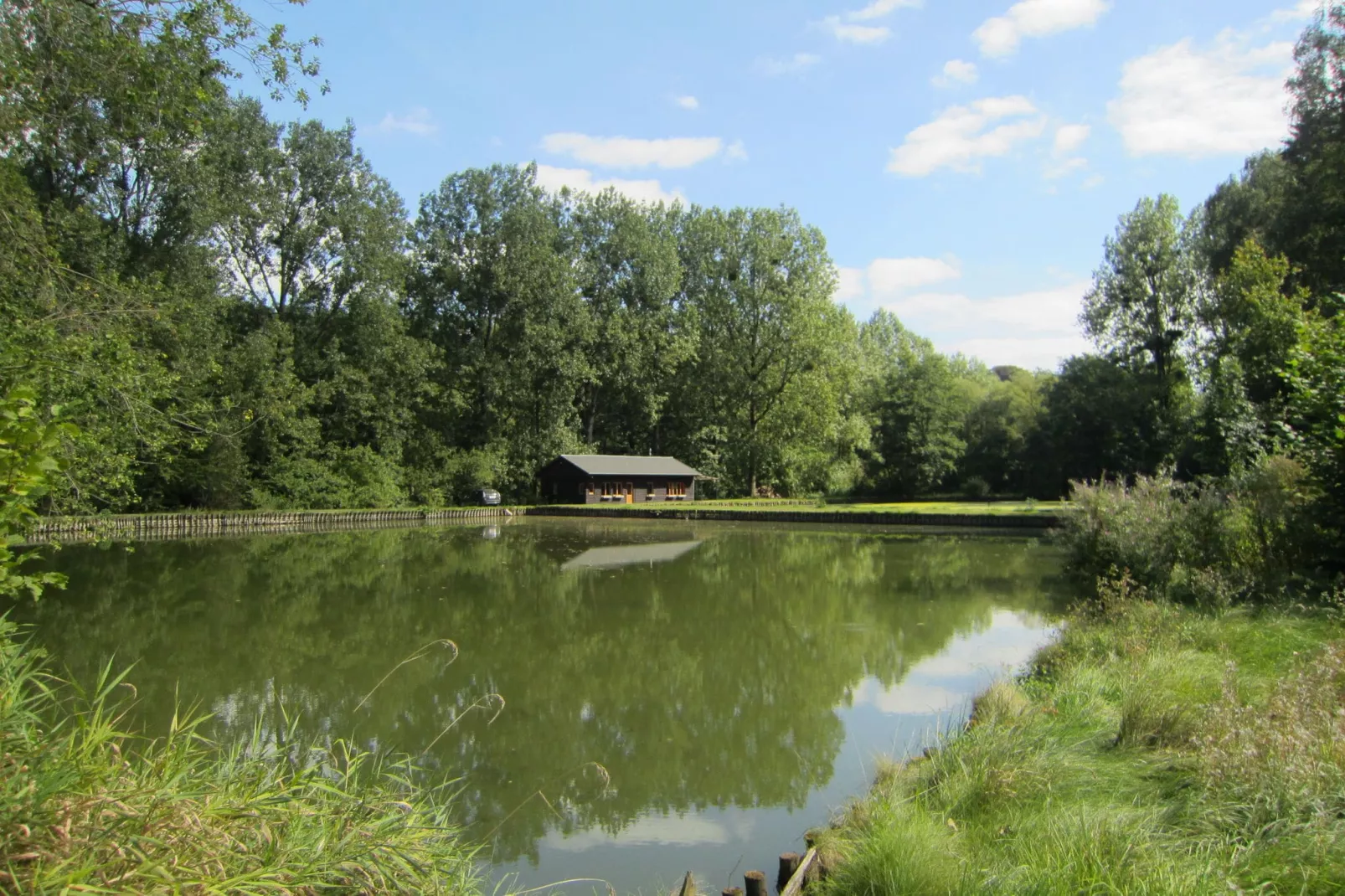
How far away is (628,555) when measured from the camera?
1026 inches

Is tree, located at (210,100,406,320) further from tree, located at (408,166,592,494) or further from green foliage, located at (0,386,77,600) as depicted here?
green foliage, located at (0,386,77,600)

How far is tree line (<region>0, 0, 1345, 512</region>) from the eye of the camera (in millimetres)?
11266

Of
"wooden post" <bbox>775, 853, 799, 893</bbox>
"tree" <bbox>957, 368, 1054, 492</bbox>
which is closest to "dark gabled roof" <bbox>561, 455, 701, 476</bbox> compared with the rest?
"tree" <bbox>957, 368, 1054, 492</bbox>

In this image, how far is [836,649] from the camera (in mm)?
12672

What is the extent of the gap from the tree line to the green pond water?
3.02 metres

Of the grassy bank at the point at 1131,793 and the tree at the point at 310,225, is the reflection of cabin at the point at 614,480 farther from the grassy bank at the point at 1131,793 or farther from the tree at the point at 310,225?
the grassy bank at the point at 1131,793

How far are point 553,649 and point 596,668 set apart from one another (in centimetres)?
131

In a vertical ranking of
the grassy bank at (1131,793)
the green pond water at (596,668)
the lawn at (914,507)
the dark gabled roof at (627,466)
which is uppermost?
the dark gabled roof at (627,466)

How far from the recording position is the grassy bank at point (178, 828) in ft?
9.78

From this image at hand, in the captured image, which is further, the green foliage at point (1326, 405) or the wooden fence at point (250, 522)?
the wooden fence at point (250, 522)

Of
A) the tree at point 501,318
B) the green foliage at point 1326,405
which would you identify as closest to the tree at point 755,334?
the tree at point 501,318

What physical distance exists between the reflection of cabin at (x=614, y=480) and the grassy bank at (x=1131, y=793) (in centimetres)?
3925

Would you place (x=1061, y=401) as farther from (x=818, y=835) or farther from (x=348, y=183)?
(x=818, y=835)

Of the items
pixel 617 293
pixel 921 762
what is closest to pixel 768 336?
pixel 617 293
